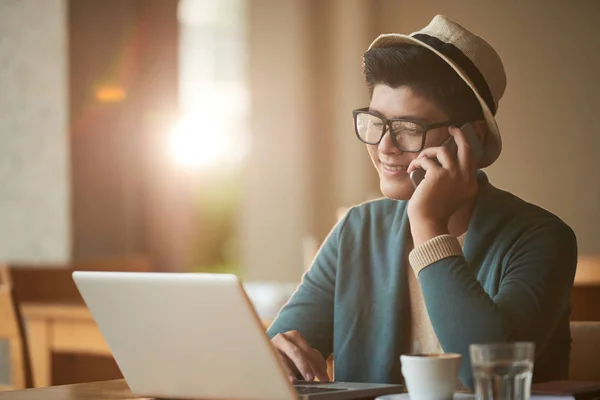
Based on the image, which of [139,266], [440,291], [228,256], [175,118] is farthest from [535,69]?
[228,256]

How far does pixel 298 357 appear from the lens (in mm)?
1433

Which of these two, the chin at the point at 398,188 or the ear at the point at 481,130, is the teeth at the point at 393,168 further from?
the ear at the point at 481,130

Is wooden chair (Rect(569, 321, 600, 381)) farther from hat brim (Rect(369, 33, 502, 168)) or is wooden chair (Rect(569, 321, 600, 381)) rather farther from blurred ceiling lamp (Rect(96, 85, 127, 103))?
blurred ceiling lamp (Rect(96, 85, 127, 103))

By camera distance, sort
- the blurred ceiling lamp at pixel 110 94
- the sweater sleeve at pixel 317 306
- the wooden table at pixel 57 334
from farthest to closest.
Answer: the blurred ceiling lamp at pixel 110 94
the wooden table at pixel 57 334
the sweater sleeve at pixel 317 306

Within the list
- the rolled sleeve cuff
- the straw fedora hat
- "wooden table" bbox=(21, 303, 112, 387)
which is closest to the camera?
the rolled sleeve cuff

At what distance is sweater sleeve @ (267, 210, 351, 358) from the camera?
5.45 ft

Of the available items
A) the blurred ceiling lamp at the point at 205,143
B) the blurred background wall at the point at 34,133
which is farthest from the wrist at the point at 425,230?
the blurred ceiling lamp at the point at 205,143

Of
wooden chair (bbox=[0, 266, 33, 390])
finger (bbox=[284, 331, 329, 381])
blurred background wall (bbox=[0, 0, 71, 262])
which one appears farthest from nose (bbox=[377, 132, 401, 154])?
blurred background wall (bbox=[0, 0, 71, 262])

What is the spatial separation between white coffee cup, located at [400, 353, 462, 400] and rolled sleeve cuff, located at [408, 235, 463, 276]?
0.24 m

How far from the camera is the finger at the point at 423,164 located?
4.77ft

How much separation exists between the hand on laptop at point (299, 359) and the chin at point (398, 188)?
30cm

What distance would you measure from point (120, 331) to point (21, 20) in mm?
3082

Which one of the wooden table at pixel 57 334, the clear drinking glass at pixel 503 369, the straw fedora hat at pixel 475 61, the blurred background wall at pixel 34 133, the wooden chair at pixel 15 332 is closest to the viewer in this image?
the clear drinking glass at pixel 503 369

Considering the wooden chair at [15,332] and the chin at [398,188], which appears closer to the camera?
the chin at [398,188]
